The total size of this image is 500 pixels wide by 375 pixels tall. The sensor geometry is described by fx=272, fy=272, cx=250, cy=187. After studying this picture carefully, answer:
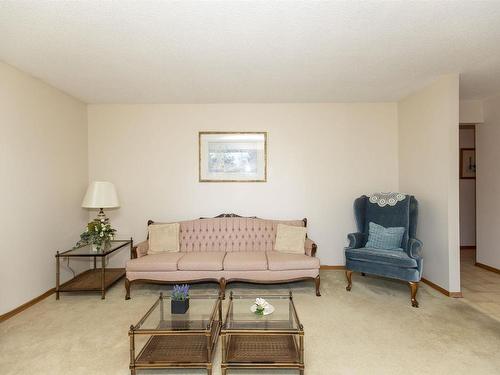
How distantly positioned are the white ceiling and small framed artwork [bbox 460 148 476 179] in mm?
2328

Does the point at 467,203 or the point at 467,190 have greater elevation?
the point at 467,190

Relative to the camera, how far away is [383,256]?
344 centimetres

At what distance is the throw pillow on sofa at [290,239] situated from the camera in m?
3.91

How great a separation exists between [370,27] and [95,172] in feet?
14.4

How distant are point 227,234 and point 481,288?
3604 millimetres

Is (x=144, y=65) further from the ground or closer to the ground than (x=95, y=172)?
further from the ground

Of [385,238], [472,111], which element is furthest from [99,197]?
[472,111]

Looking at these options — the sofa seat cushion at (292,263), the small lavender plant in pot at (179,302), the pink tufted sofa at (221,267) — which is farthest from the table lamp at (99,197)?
the sofa seat cushion at (292,263)

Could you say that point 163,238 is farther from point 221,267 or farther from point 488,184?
point 488,184

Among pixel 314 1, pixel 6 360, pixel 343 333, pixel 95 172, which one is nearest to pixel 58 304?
Result: pixel 6 360

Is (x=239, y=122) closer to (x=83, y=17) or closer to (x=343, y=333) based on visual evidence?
(x=83, y=17)

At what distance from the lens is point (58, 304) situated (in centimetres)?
335

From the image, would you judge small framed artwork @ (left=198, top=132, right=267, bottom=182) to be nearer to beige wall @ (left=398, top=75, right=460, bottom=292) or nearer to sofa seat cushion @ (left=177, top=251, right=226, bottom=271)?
sofa seat cushion @ (left=177, top=251, right=226, bottom=271)

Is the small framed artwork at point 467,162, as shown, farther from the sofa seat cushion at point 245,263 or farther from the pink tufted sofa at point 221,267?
the sofa seat cushion at point 245,263
